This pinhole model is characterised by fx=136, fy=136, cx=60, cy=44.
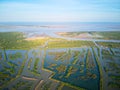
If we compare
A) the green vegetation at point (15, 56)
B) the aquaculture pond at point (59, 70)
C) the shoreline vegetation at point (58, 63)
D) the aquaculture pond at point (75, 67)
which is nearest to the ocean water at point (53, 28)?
the green vegetation at point (15, 56)

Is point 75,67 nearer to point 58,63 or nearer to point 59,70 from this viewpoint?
point 59,70

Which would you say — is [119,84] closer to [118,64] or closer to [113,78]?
[113,78]

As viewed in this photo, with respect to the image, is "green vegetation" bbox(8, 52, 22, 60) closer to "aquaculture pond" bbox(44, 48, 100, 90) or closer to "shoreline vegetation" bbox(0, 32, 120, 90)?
"shoreline vegetation" bbox(0, 32, 120, 90)

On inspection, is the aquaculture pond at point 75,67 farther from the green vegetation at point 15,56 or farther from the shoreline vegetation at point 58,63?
the green vegetation at point 15,56

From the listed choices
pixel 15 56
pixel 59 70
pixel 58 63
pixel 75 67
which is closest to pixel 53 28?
pixel 15 56

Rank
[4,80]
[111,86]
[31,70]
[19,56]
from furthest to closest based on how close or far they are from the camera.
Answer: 1. [19,56]
2. [31,70]
3. [4,80]
4. [111,86]

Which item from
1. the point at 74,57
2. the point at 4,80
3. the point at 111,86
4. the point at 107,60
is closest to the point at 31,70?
the point at 4,80

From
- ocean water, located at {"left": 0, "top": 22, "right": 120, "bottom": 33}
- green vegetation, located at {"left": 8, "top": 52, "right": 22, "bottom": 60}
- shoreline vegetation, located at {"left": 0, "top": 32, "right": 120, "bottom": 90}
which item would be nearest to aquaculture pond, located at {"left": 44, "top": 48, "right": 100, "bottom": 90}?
shoreline vegetation, located at {"left": 0, "top": 32, "right": 120, "bottom": 90}

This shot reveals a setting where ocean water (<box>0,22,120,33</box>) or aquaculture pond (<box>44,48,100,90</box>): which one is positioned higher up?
ocean water (<box>0,22,120,33</box>)
